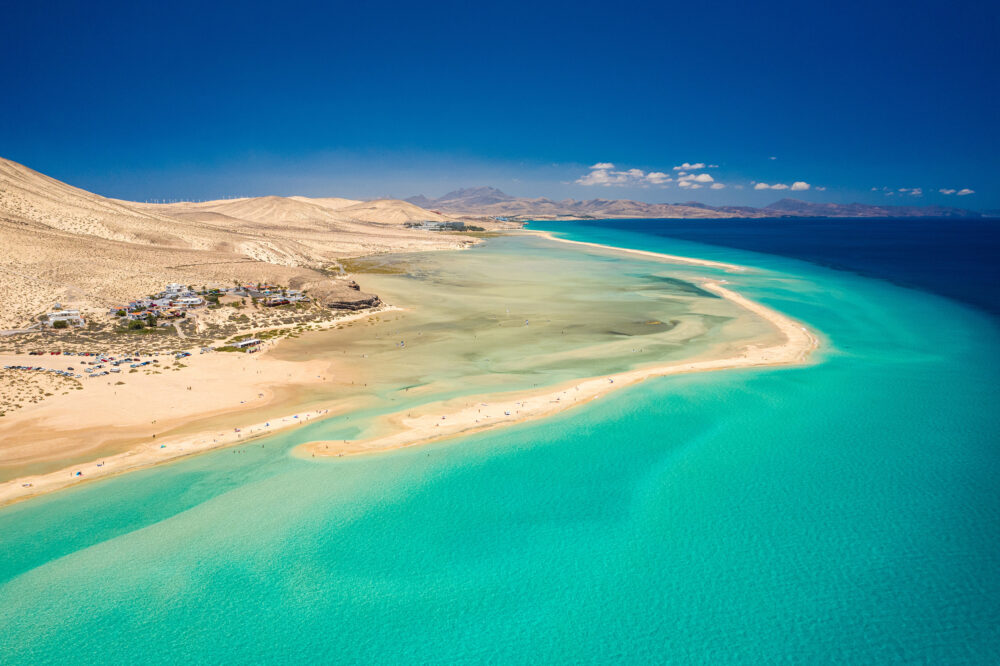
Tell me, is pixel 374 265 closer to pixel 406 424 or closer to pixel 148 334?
pixel 148 334

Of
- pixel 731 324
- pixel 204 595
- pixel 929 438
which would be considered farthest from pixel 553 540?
pixel 731 324

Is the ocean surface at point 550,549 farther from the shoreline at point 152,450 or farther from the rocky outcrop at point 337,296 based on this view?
the rocky outcrop at point 337,296

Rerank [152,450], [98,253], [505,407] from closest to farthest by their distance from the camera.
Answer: [152,450] → [505,407] → [98,253]

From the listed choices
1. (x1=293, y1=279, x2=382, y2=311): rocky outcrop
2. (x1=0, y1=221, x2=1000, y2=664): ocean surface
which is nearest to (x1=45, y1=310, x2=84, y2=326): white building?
(x1=293, y1=279, x2=382, y2=311): rocky outcrop

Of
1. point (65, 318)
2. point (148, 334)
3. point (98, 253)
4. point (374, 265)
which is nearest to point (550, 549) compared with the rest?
point (148, 334)

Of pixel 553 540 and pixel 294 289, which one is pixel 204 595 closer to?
pixel 553 540

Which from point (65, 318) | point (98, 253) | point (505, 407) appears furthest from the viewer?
point (98, 253)
